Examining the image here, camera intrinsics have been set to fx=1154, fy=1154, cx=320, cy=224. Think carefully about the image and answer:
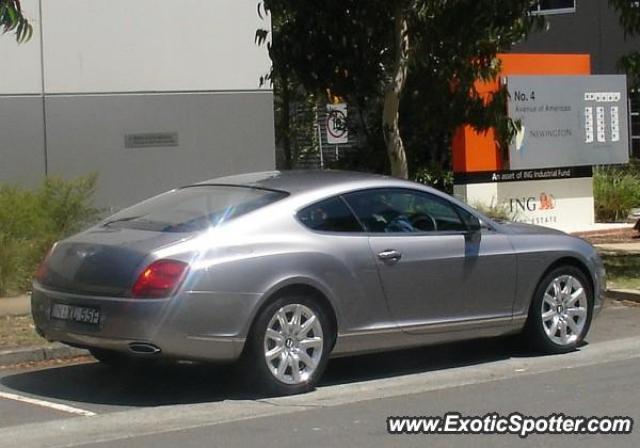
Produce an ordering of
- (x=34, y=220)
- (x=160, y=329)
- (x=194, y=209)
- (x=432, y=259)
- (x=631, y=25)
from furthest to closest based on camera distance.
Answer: (x=631, y=25)
(x=34, y=220)
(x=432, y=259)
(x=194, y=209)
(x=160, y=329)

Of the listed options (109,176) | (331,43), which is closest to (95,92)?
(109,176)

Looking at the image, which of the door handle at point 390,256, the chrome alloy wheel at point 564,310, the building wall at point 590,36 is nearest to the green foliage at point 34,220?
the door handle at point 390,256

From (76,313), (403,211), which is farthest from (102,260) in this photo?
(403,211)

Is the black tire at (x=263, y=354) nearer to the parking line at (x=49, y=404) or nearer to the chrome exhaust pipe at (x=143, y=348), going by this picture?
the chrome exhaust pipe at (x=143, y=348)

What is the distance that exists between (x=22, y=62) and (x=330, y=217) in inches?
269

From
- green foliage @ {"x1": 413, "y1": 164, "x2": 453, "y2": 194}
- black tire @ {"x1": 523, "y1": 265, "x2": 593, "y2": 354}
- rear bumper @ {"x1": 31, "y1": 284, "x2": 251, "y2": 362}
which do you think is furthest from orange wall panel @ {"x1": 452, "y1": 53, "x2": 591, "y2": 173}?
rear bumper @ {"x1": 31, "y1": 284, "x2": 251, "y2": 362}

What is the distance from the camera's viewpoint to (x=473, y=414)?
7730 mm

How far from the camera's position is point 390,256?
342 inches

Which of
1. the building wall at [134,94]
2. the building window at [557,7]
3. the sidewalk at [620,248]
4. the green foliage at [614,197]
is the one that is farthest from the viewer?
the building window at [557,7]

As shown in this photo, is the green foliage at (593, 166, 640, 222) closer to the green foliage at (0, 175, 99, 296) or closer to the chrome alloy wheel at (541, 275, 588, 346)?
the green foliage at (0, 175, 99, 296)

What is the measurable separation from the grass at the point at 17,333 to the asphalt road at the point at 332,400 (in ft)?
1.83

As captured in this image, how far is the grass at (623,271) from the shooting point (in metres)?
13.6

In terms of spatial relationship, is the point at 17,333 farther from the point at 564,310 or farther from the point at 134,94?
the point at 134,94

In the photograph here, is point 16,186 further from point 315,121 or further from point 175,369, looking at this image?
point 315,121
